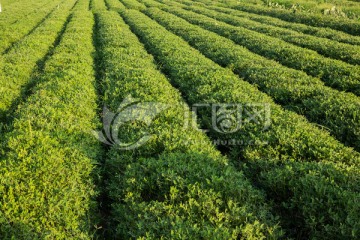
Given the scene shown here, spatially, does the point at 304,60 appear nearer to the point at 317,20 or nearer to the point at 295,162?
the point at 295,162

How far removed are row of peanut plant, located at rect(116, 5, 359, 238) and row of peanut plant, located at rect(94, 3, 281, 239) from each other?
2.00 feet

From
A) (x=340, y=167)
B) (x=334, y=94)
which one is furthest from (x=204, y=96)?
(x=340, y=167)

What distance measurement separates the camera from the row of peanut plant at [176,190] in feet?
16.5

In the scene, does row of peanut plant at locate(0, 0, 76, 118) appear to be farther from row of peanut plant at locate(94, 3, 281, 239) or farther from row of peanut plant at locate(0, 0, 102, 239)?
row of peanut plant at locate(94, 3, 281, 239)

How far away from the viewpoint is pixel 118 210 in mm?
5727

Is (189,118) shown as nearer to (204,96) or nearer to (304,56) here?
(204,96)

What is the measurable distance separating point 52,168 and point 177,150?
2774mm

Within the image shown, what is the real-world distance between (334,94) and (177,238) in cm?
864

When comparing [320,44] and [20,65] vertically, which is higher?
[320,44]

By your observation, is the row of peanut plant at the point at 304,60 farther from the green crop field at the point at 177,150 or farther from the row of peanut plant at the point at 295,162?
the row of peanut plant at the point at 295,162

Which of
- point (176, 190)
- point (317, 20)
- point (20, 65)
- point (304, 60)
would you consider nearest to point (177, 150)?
point (176, 190)

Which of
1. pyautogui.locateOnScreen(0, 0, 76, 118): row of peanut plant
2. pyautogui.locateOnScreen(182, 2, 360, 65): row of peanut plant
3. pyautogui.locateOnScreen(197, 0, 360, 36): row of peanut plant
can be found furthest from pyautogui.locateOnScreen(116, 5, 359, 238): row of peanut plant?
pyautogui.locateOnScreen(197, 0, 360, 36): row of peanut plant

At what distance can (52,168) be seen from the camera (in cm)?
626

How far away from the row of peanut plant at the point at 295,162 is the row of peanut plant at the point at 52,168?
3.69m
